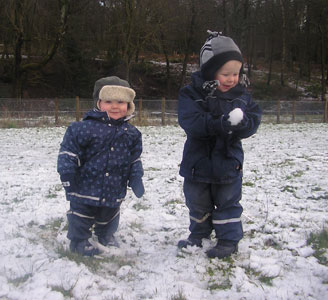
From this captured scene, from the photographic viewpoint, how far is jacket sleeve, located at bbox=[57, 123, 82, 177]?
8.32ft

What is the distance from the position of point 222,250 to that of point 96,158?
1122mm

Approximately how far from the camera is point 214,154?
2.62 metres

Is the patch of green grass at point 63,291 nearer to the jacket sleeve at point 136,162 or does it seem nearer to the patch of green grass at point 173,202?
the jacket sleeve at point 136,162

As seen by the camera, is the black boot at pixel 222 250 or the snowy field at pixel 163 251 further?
the black boot at pixel 222 250

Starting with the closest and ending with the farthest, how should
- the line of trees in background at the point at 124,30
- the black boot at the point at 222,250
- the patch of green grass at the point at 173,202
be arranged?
the black boot at the point at 222,250
the patch of green grass at the point at 173,202
the line of trees in background at the point at 124,30

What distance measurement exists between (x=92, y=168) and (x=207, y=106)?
36.6 inches

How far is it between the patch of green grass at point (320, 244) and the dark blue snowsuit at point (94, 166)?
144 centimetres

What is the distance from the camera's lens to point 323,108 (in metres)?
20.6

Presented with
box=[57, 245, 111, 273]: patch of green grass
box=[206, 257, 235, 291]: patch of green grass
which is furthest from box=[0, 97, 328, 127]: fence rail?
box=[206, 257, 235, 291]: patch of green grass

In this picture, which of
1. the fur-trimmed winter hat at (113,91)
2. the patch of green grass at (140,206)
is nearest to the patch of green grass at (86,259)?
the fur-trimmed winter hat at (113,91)

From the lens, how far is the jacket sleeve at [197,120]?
245cm

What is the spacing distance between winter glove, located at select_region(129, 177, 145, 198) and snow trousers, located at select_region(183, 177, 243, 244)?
35 cm

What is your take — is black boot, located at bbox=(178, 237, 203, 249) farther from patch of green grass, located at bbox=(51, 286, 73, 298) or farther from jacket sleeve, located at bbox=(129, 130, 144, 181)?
patch of green grass, located at bbox=(51, 286, 73, 298)

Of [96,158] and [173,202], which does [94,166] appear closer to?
[96,158]
